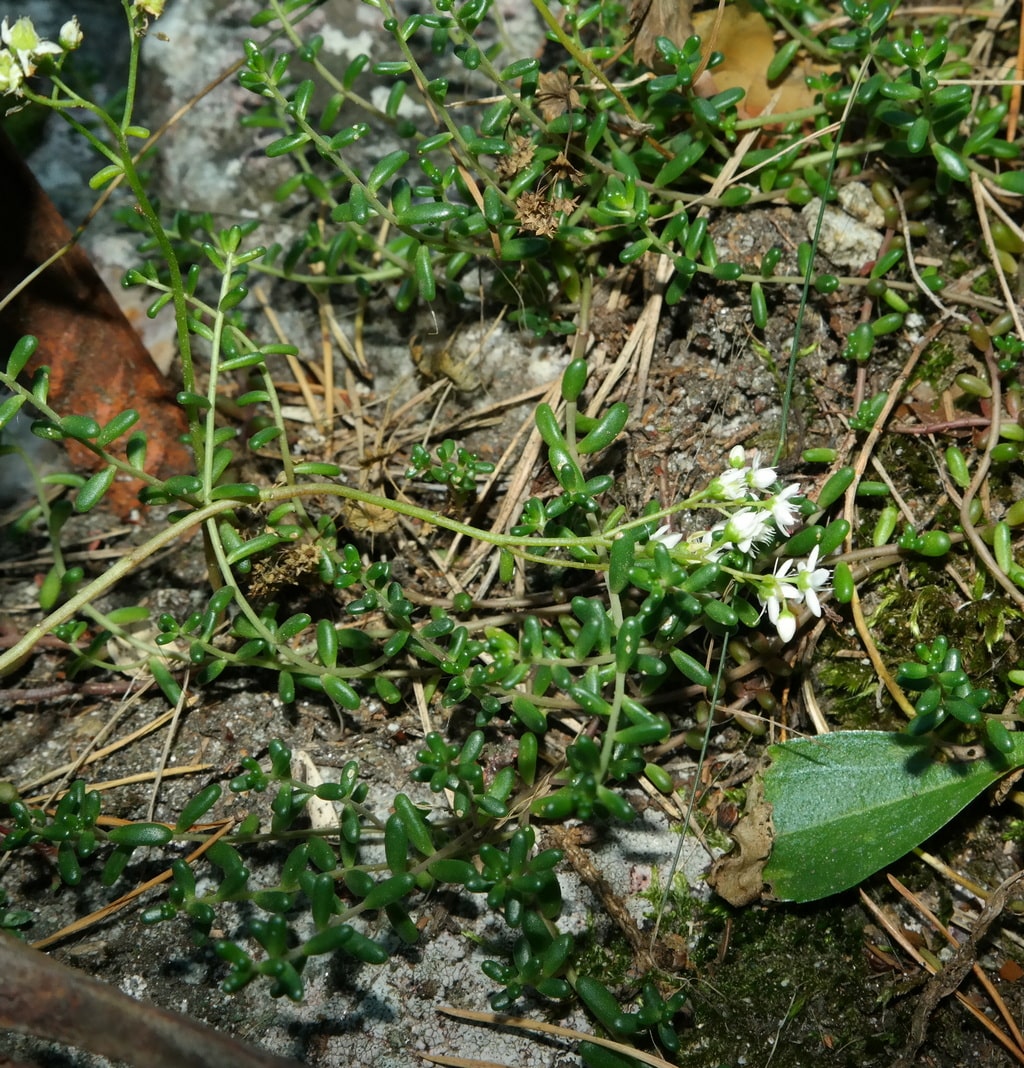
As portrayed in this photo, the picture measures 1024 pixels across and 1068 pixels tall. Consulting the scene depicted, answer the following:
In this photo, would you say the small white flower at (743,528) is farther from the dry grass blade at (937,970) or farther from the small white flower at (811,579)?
the dry grass blade at (937,970)

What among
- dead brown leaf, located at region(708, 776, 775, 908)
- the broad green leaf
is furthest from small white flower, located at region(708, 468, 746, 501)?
dead brown leaf, located at region(708, 776, 775, 908)

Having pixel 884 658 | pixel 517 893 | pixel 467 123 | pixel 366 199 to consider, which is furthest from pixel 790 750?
pixel 467 123

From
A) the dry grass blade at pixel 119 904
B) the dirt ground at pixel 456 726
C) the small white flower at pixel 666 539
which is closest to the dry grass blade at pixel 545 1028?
the dirt ground at pixel 456 726

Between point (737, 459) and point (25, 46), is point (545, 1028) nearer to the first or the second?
point (737, 459)

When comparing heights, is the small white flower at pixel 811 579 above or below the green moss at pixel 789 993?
above

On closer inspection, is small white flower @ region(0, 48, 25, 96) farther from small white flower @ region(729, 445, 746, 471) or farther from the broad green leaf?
the broad green leaf

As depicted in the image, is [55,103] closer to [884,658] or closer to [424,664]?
[424,664]

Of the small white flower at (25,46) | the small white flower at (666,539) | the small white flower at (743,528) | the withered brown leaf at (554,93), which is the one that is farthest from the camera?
the withered brown leaf at (554,93)
